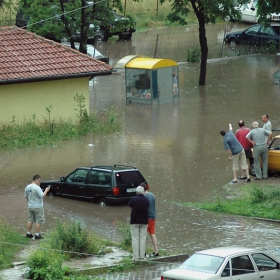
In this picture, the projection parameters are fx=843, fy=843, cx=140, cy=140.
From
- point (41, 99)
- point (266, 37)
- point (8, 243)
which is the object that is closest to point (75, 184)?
point (8, 243)

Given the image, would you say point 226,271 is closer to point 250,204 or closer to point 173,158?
point 250,204

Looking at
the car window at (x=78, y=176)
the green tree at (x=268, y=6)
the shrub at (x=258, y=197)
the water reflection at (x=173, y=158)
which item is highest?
the green tree at (x=268, y=6)

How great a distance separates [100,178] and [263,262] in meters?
8.40

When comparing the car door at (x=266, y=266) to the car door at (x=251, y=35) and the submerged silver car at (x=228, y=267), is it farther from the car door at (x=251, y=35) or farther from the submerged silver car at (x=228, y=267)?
the car door at (x=251, y=35)

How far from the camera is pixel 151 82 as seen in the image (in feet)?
121

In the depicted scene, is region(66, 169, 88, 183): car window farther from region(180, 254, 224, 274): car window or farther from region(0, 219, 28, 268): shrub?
region(180, 254, 224, 274): car window

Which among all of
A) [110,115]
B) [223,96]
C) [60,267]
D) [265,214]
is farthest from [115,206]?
[223,96]

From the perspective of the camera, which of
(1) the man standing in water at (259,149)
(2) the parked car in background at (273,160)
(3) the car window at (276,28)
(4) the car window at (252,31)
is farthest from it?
(3) the car window at (276,28)

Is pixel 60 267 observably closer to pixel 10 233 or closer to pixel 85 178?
pixel 10 233

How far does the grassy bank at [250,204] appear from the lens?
20.5 meters

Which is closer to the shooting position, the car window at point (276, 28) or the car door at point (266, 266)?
the car door at point (266, 266)

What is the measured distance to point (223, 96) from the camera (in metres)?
38.6

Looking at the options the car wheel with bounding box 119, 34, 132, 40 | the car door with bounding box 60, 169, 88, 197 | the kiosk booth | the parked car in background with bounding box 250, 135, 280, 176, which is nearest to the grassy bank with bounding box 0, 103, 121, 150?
the kiosk booth

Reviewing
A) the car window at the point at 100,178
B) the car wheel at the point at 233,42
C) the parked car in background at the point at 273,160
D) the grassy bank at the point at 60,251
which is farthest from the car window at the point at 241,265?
the car wheel at the point at 233,42
